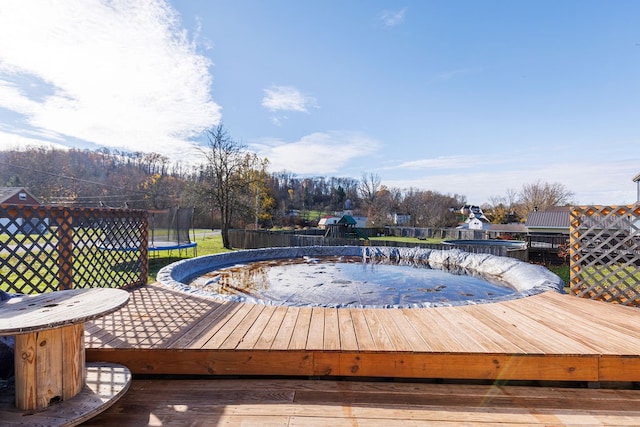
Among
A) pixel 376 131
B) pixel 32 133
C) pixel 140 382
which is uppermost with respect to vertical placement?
pixel 32 133

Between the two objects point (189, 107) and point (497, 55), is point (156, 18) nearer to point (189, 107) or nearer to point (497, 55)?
point (189, 107)

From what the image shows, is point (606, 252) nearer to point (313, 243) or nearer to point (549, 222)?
point (313, 243)

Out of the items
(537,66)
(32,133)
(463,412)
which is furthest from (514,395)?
(32,133)

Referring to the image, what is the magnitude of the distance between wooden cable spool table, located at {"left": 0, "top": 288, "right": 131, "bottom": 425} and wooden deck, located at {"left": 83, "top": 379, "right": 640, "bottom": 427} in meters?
0.24

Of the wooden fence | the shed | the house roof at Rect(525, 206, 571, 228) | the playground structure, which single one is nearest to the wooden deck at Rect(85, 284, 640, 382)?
the playground structure

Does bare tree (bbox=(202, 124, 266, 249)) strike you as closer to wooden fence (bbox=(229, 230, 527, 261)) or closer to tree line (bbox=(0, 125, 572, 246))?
tree line (bbox=(0, 125, 572, 246))

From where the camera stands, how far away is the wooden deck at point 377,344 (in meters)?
1.78

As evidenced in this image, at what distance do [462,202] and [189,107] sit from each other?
5071cm

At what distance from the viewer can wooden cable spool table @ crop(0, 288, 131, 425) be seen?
1.35m

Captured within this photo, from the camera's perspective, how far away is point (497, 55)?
8500 millimetres

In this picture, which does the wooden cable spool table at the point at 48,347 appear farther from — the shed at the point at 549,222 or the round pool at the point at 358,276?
the shed at the point at 549,222

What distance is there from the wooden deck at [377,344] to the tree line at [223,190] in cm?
813

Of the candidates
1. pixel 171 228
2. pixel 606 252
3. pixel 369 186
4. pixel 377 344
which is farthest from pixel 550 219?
pixel 369 186

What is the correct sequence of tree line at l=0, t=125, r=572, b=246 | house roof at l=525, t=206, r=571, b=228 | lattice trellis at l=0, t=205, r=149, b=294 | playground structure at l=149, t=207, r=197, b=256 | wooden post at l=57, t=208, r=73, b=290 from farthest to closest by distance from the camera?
1. house roof at l=525, t=206, r=571, b=228
2. tree line at l=0, t=125, r=572, b=246
3. playground structure at l=149, t=207, r=197, b=256
4. wooden post at l=57, t=208, r=73, b=290
5. lattice trellis at l=0, t=205, r=149, b=294
